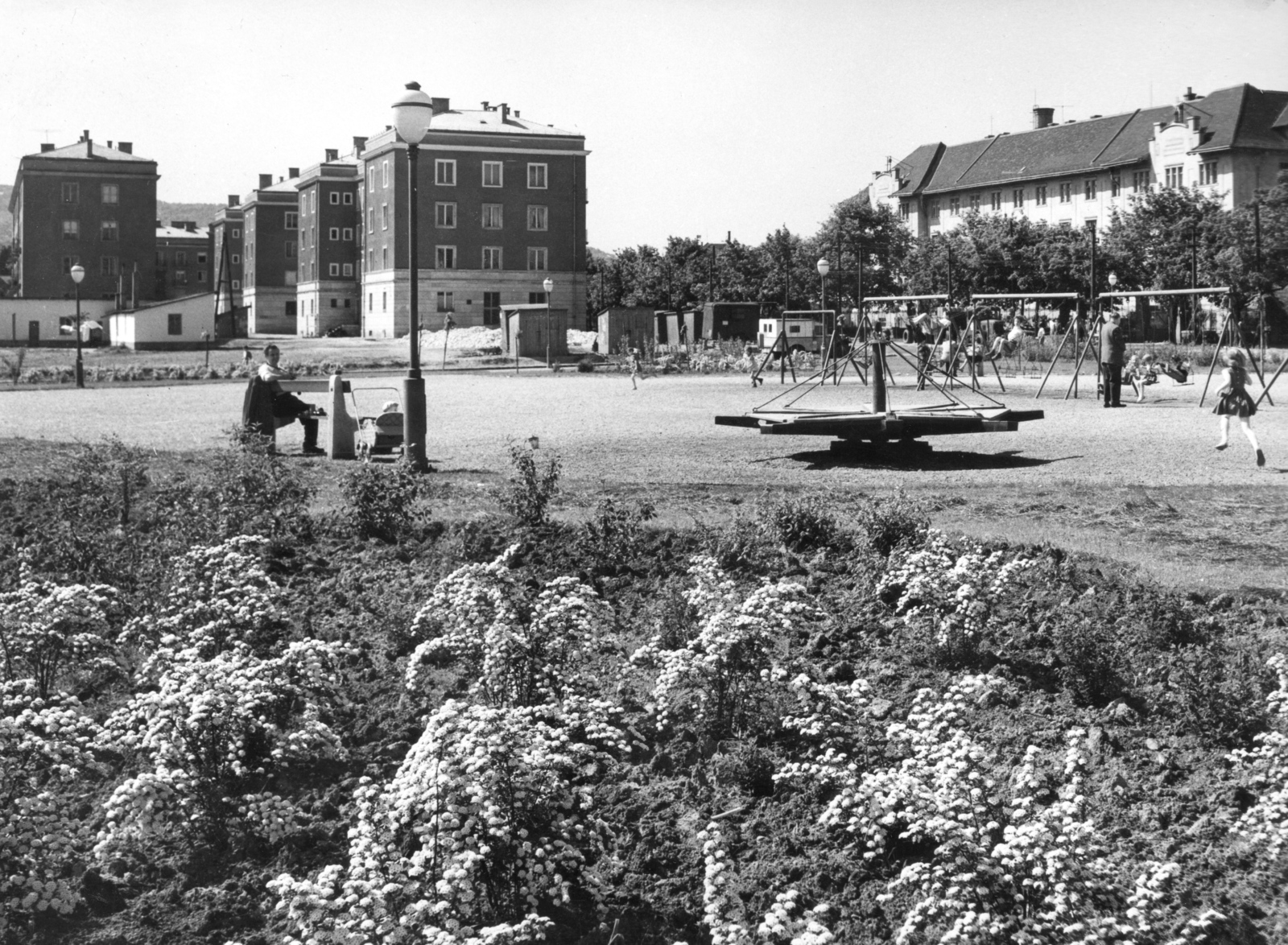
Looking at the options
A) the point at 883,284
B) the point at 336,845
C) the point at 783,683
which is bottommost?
the point at 336,845

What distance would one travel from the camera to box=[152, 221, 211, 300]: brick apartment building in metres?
138

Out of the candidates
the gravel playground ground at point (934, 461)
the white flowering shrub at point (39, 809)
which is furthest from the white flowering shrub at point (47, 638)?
the gravel playground ground at point (934, 461)

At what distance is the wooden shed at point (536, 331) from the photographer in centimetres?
5759

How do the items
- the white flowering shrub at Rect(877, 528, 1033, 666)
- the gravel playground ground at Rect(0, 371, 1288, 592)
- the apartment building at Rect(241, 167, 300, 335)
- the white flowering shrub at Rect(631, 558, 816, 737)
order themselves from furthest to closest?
the apartment building at Rect(241, 167, 300, 335), the gravel playground ground at Rect(0, 371, 1288, 592), the white flowering shrub at Rect(877, 528, 1033, 666), the white flowering shrub at Rect(631, 558, 816, 737)

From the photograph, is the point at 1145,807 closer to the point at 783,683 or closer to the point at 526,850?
the point at 783,683

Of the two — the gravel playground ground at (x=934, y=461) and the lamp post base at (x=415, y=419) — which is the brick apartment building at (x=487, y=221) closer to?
the gravel playground ground at (x=934, y=461)

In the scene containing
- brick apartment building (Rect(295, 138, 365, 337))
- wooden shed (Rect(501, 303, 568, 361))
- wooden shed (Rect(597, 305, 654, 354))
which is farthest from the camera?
Answer: brick apartment building (Rect(295, 138, 365, 337))

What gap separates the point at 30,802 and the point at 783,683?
3301 mm

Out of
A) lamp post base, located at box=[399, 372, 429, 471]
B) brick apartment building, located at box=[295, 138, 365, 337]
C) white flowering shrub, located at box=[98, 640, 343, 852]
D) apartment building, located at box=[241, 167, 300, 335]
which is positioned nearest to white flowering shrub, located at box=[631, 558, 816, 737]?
white flowering shrub, located at box=[98, 640, 343, 852]

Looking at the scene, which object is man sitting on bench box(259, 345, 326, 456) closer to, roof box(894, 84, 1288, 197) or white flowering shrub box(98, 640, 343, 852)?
white flowering shrub box(98, 640, 343, 852)

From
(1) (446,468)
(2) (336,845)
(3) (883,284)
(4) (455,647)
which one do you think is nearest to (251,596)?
(4) (455,647)

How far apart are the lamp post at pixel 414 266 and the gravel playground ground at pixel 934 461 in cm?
46

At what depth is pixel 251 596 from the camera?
29.1 feet

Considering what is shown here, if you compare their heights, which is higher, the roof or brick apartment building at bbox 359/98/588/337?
the roof
